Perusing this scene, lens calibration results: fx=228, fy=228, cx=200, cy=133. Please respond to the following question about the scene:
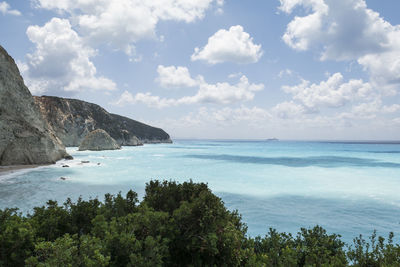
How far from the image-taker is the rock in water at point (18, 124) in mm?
30172

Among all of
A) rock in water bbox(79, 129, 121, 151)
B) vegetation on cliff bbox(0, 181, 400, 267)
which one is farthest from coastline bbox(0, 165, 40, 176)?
rock in water bbox(79, 129, 121, 151)

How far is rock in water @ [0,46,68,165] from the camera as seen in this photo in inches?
1188

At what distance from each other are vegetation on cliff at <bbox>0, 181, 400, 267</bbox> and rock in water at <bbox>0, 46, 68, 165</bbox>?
3247cm

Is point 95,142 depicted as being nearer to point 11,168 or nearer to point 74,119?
point 74,119

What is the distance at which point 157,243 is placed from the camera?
4109mm

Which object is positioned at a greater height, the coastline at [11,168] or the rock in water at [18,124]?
the rock in water at [18,124]

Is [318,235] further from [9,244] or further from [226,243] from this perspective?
[9,244]

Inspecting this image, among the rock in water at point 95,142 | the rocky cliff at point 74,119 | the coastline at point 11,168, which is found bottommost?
the coastline at point 11,168

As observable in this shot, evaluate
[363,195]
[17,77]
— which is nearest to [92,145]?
[17,77]

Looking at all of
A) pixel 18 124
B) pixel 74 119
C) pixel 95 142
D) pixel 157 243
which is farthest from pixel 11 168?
pixel 74 119

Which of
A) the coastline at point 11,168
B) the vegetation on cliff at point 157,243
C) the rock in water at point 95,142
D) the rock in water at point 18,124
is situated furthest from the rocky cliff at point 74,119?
the vegetation on cliff at point 157,243

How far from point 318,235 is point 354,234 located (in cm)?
853

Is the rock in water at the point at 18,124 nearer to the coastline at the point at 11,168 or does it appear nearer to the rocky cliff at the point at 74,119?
the coastline at the point at 11,168

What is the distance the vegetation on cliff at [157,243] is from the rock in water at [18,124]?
32.5 meters
